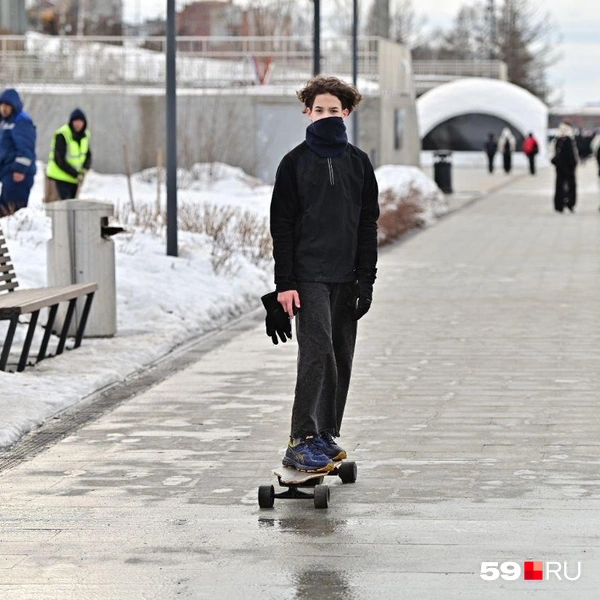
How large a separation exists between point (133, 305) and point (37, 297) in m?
2.48

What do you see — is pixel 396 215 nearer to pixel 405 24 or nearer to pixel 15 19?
pixel 15 19

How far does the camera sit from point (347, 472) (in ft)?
22.6

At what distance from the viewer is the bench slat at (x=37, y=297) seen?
9562 mm

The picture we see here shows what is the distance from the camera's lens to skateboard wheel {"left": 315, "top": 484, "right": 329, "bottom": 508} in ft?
21.1

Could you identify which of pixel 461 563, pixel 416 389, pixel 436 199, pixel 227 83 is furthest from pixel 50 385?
pixel 227 83

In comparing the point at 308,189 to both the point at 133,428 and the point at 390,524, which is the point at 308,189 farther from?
the point at 133,428

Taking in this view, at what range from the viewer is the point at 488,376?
10.0 meters

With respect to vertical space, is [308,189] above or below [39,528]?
above

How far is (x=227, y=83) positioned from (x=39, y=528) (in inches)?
1114

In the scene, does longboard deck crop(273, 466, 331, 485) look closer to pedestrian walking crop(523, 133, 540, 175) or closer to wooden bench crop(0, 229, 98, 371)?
wooden bench crop(0, 229, 98, 371)

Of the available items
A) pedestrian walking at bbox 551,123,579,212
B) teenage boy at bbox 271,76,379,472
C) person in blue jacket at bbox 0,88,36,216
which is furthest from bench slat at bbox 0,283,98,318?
pedestrian walking at bbox 551,123,579,212

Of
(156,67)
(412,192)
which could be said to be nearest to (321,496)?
(412,192)

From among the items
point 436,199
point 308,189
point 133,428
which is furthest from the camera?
point 436,199

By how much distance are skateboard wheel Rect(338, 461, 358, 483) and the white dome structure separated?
6219 centimetres
